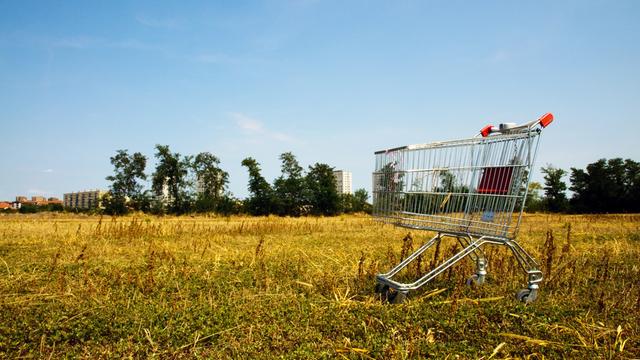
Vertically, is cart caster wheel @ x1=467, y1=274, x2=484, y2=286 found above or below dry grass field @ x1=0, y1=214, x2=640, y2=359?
above

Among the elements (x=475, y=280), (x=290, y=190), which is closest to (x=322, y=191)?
(x=290, y=190)

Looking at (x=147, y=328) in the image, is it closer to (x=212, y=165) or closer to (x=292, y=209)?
(x=292, y=209)

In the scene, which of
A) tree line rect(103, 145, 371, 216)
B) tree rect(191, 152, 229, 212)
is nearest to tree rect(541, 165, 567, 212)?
tree line rect(103, 145, 371, 216)

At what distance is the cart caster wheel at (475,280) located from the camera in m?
5.65

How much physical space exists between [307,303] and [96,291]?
2510mm

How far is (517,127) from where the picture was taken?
4.69 metres

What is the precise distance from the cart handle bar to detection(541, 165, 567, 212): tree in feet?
144

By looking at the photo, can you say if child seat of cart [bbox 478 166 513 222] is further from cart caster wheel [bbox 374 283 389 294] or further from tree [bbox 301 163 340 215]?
tree [bbox 301 163 340 215]

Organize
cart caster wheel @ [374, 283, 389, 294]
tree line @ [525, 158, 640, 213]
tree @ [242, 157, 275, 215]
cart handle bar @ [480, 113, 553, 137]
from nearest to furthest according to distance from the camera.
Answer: cart handle bar @ [480, 113, 553, 137] < cart caster wheel @ [374, 283, 389, 294] < tree line @ [525, 158, 640, 213] < tree @ [242, 157, 275, 215]

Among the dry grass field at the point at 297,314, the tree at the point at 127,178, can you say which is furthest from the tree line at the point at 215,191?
the dry grass field at the point at 297,314

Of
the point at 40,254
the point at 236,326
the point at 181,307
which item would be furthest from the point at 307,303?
the point at 40,254

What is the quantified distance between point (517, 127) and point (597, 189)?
1811 inches

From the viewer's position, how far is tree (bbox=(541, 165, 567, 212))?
43938mm

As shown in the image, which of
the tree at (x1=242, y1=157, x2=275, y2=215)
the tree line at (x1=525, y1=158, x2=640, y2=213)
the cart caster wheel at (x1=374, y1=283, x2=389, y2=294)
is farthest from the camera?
the tree at (x1=242, y1=157, x2=275, y2=215)
